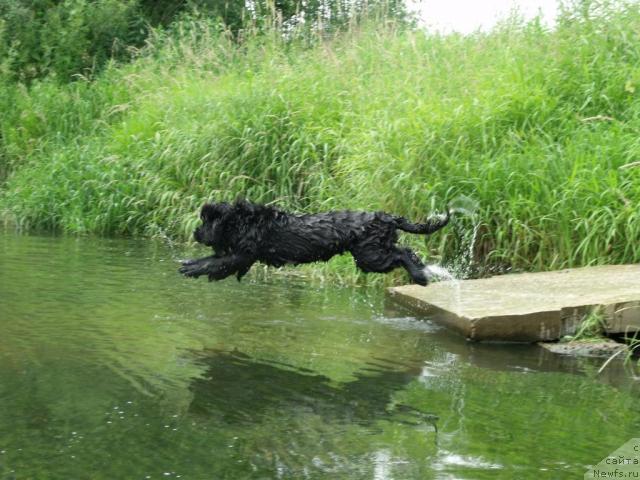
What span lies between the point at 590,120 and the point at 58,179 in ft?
24.1

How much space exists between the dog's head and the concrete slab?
176 cm

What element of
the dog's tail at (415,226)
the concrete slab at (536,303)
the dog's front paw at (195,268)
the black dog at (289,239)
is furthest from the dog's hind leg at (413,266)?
the dog's front paw at (195,268)

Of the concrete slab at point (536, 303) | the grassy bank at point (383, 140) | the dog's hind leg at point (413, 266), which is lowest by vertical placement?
the concrete slab at point (536, 303)

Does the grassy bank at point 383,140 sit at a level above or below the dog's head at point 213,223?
above

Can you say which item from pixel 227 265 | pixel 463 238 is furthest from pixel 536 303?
pixel 227 265

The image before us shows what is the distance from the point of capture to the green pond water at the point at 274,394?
3.73 metres

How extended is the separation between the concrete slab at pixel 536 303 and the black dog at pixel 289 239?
481mm

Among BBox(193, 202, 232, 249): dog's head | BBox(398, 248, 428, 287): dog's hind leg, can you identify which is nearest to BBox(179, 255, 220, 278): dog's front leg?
BBox(193, 202, 232, 249): dog's head

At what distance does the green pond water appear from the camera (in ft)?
12.2

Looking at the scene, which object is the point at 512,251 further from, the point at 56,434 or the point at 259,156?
the point at 56,434

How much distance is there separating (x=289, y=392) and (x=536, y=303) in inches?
89.3

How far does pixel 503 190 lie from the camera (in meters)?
7.83

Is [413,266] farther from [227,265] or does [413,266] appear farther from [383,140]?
[383,140]

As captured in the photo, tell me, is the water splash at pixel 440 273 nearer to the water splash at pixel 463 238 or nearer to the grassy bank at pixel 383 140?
the water splash at pixel 463 238
